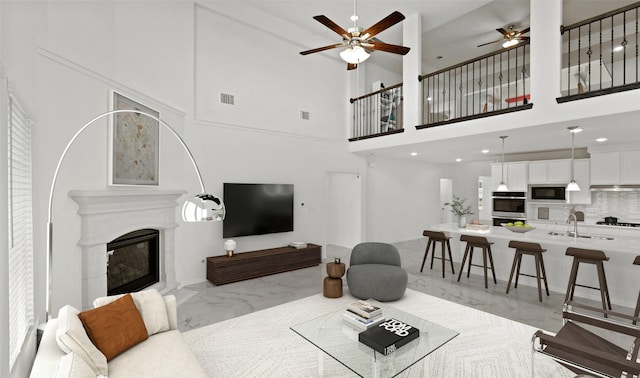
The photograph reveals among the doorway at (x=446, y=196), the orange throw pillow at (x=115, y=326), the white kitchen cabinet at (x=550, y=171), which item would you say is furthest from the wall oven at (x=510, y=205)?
the orange throw pillow at (x=115, y=326)

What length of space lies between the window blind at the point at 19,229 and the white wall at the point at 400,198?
20.5 feet

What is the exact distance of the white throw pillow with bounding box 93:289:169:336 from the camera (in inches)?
94.2

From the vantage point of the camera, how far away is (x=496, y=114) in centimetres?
457

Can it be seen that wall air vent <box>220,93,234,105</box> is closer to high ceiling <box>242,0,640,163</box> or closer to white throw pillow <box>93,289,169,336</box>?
high ceiling <box>242,0,640,163</box>

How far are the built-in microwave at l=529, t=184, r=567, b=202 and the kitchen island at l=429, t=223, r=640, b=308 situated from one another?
3.81 feet

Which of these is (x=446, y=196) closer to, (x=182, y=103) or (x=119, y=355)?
(x=182, y=103)

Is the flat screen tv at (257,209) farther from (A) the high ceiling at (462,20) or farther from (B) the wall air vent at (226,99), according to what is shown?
(A) the high ceiling at (462,20)

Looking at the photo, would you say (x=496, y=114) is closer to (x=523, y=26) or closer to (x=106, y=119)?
(x=523, y=26)

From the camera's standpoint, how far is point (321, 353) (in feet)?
8.26

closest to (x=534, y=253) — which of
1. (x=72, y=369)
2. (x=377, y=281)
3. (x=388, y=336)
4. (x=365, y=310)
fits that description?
(x=377, y=281)

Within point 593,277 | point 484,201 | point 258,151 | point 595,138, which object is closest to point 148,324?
point 258,151

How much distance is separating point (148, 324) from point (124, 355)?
1.01ft

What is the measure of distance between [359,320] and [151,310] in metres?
1.67

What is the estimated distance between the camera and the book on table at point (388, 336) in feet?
7.17
